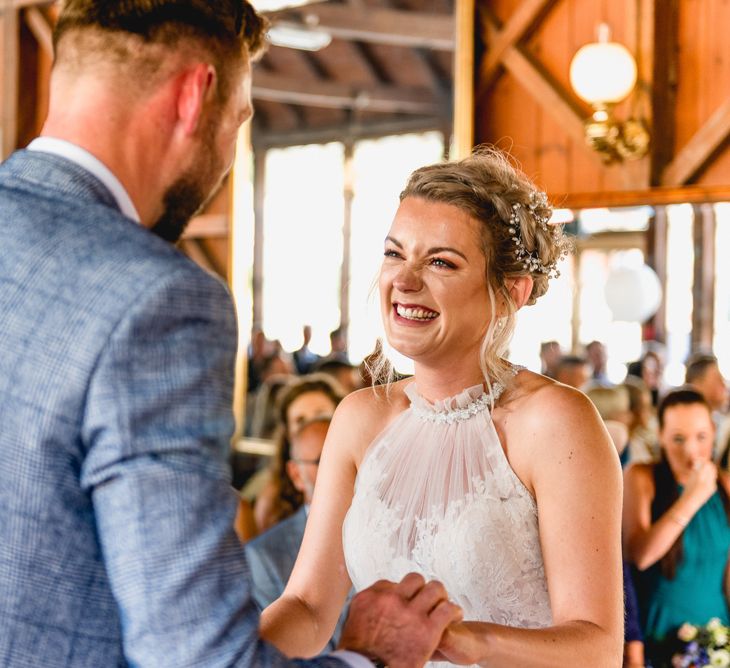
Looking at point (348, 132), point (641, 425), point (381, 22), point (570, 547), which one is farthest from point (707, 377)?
point (348, 132)

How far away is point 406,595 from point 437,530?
523 millimetres

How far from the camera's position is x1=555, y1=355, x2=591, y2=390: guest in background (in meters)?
5.40

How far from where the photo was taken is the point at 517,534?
1828 mm

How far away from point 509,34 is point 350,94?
933 cm

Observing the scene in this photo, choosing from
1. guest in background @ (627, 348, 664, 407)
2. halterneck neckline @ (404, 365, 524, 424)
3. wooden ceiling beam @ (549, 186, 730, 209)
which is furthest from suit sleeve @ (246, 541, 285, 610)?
guest in background @ (627, 348, 664, 407)

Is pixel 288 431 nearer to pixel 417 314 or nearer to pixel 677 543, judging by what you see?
pixel 677 543

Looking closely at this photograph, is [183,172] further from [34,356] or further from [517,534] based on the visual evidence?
[517,534]

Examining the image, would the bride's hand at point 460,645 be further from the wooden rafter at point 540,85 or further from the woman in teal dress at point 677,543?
the wooden rafter at point 540,85

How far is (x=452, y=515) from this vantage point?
6.30 feet

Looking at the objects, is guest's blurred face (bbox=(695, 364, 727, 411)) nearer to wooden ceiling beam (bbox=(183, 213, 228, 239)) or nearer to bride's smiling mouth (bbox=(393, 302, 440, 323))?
wooden ceiling beam (bbox=(183, 213, 228, 239))

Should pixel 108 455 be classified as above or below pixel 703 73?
below

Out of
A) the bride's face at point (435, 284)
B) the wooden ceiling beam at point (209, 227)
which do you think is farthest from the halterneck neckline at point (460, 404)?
the wooden ceiling beam at point (209, 227)

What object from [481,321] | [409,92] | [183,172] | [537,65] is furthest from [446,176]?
[409,92]

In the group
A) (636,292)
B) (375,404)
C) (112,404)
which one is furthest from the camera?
(636,292)
